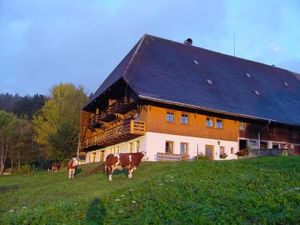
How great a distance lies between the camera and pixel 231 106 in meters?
41.3

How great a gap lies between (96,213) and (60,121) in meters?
52.6

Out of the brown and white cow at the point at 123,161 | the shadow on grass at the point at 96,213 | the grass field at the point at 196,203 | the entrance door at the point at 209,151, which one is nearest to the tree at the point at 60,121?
the entrance door at the point at 209,151

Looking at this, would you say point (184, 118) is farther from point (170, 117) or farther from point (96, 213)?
point (96, 213)

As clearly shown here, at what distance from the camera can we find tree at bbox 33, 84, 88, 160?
192 ft

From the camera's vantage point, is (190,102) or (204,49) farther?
(204,49)

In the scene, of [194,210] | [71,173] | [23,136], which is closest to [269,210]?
[194,210]

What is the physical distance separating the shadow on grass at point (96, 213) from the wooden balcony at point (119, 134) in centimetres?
2317

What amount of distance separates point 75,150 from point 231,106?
84.3ft

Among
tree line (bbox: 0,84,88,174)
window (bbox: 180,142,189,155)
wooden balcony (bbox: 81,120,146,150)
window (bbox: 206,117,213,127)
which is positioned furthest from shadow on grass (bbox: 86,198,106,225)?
tree line (bbox: 0,84,88,174)

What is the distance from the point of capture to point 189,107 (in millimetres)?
38375

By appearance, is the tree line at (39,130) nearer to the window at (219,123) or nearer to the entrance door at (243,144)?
the window at (219,123)

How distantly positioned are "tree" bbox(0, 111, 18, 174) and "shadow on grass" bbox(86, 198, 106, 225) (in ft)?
180

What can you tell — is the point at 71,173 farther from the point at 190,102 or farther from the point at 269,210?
the point at 269,210

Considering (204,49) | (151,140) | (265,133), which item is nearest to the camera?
(151,140)
